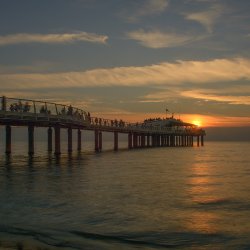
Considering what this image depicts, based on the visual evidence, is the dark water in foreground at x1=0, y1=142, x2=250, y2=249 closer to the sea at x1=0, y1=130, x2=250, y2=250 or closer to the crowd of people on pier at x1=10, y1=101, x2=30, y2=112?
the sea at x1=0, y1=130, x2=250, y2=250

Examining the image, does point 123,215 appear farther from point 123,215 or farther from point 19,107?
point 19,107

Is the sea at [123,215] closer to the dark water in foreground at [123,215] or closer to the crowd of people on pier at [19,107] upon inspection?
the dark water in foreground at [123,215]

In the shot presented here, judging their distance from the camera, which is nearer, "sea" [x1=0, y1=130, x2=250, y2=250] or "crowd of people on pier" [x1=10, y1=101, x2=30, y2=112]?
"sea" [x1=0, y1=130, x2=250, y2=250]

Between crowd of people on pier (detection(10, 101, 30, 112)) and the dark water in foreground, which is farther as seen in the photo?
crowd of people on pier (detection(10, 101, 30, 112))

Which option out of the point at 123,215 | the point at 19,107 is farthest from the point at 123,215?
the point at 19,107

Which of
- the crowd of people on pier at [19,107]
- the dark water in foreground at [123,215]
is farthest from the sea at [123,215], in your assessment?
the crowd of people on pier at [19,107]

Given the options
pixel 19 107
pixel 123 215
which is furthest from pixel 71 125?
pixel 123 215

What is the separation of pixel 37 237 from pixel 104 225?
2.41m

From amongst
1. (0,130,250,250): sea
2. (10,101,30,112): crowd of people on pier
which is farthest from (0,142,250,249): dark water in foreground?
(10,101,30,112): crowd of people on pier

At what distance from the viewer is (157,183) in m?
26.0

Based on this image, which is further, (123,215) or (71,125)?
(71,125)

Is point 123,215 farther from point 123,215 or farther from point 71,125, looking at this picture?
point 71,125

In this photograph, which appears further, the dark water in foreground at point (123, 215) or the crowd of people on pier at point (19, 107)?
the crowd of people on pier at point (19, 107)

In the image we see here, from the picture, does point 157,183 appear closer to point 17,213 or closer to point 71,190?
point 71,190
